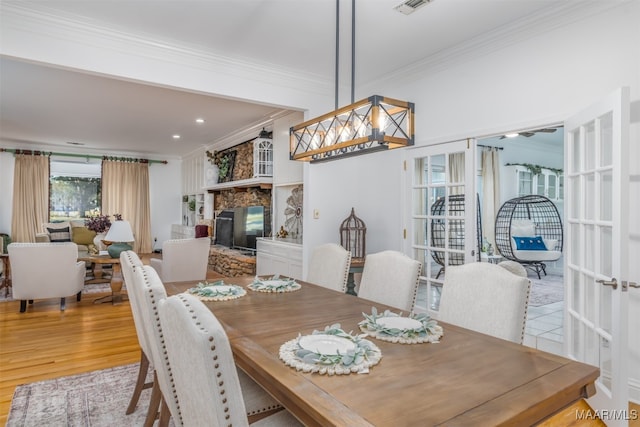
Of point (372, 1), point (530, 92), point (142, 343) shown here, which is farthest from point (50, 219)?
point (530, 92)

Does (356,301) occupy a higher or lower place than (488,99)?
lower

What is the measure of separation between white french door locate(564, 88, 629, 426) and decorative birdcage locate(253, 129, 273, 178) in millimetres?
4138

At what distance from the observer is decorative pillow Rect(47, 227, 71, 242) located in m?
7.25

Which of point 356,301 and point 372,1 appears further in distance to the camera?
point 372,1

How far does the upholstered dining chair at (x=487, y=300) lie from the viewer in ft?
5.54

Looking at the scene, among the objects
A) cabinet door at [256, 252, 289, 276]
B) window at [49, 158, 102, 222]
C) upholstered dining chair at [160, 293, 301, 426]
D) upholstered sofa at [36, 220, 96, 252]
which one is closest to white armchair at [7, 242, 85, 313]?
cabinet door at [256, 252, 289, 276]

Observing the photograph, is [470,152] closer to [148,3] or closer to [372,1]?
[372,1]

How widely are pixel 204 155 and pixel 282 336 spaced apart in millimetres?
7530

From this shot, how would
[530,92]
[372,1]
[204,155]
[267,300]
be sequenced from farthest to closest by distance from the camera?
1. [204,155]
2. [530,92]
3. [372,1]
4. [267,300]

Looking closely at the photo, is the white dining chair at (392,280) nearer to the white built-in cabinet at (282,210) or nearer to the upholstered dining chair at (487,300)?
the upholstered dining chair at (487,300)

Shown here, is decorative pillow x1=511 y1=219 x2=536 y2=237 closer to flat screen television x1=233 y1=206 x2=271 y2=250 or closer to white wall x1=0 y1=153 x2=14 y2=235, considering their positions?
flat screen television x1=233 y1=206 x2=271 y2=250

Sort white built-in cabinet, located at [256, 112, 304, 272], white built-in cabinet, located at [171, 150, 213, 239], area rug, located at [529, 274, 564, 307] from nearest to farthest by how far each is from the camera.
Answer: white built-in cabinet, located at [256, 112, 304, 272] → area rug, located at [529, 274, 564, 307] → white built-in cabinet, located at [171, 150, 213, 239]

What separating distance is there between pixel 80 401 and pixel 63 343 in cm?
133

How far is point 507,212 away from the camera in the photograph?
740 centimetres
